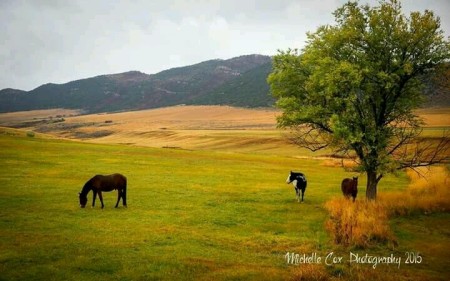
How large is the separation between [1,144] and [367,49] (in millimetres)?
56212

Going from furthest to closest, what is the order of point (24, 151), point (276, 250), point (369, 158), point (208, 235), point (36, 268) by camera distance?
point (24, 151) < point (369, 158) < point (208, 235) < point (276, 250) < point (36, 268)

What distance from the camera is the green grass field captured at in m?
14.4

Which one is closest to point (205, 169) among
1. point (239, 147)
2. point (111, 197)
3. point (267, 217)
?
point (111, 197)

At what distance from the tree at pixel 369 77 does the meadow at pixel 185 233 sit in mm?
5341

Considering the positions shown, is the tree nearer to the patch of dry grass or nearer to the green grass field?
the patch of dry grass

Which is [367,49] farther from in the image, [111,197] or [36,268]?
[36,268]

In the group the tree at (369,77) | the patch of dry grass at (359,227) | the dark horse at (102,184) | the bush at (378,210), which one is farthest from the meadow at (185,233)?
the tree at (369,77)

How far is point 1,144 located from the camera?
192ft

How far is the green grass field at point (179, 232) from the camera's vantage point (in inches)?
568

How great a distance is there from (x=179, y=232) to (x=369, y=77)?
16.3 m

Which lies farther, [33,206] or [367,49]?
[367,49]

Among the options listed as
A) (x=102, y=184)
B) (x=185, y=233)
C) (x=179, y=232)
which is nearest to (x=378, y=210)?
(x=185, y=233)

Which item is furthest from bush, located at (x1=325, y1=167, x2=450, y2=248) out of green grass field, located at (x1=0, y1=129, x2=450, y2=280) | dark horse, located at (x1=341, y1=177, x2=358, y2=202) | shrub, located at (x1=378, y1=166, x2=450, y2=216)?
dark horse, located at (x1=341, y1=177, x2=358, y2=202)

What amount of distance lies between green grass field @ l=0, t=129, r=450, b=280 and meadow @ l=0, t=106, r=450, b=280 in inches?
2.0
